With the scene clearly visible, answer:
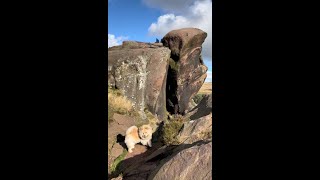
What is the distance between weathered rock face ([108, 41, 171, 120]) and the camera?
17953 millimetres

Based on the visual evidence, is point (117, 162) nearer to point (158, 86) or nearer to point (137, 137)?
point (137, 137)

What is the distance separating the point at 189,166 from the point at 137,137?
6.28m

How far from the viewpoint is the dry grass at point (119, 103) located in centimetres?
1628

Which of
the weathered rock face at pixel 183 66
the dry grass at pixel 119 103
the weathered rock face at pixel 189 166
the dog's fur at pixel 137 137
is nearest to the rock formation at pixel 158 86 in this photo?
the weathered rock face at pixel 183 66

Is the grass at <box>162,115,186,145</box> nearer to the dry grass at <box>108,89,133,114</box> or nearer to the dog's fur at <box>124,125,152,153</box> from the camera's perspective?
the dog's fur at <box>124,125,152,153</box>

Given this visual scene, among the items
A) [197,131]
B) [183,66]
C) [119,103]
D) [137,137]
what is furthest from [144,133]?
[183,66]

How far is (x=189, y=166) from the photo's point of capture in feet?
19.6

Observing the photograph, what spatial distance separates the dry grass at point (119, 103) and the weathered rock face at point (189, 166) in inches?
392

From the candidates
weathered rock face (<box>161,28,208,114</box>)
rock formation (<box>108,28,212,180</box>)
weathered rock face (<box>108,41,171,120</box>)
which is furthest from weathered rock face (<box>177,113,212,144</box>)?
weathered rock face (<box>161,28,208,114</box>)
